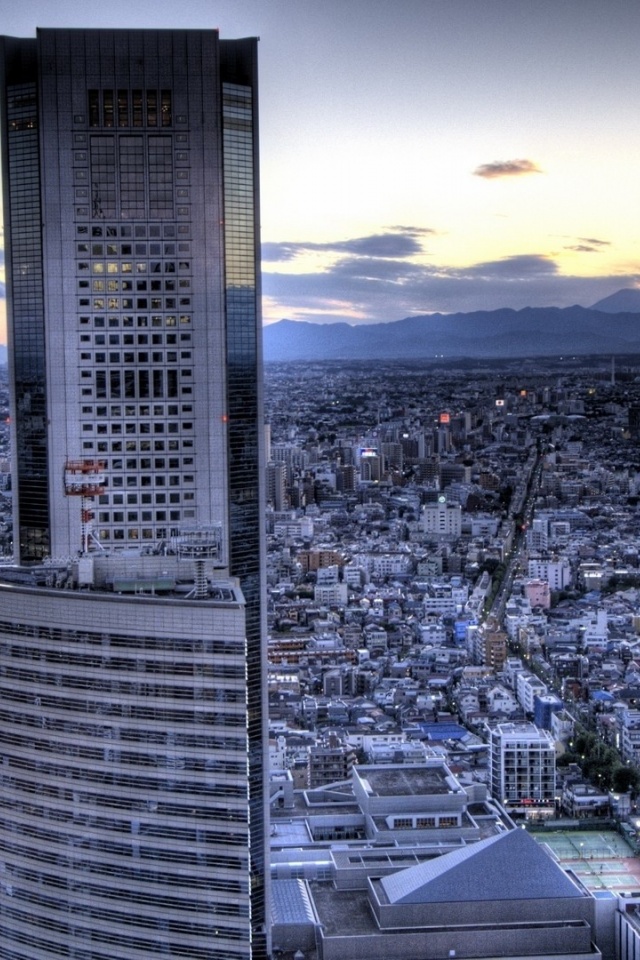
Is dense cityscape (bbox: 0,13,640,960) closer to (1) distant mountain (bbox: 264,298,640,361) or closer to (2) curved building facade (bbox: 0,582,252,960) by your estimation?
(2) curved building facade (bbox: 0,582,252,960)

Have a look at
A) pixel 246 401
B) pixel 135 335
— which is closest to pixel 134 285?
pixel 135 335

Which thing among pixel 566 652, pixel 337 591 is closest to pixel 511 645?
pixel 566 652

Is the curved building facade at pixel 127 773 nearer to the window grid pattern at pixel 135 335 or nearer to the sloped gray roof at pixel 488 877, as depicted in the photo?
the window grid pattern at pixel 135 335

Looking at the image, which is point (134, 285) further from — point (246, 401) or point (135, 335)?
point (246, 401)

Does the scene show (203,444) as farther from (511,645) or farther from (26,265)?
(511,645)

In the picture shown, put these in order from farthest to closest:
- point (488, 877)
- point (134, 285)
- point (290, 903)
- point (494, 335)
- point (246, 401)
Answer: point (494, 335) < point (290, 903) < point (488, 877) < point (246, 401) < point (134, 285)

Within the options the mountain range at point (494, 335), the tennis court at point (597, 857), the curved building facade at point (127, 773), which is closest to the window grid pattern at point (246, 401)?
the curved building facade at point (127, 773)
